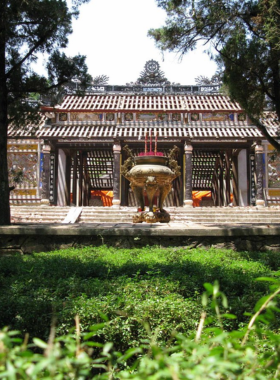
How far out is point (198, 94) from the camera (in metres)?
16.4

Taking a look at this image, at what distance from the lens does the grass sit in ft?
7.55

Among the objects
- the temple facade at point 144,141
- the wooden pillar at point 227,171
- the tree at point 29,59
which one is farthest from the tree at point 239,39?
the wooden pillar at point 227,171

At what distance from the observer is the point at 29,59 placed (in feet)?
23.1

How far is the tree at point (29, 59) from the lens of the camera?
6281 millimetres

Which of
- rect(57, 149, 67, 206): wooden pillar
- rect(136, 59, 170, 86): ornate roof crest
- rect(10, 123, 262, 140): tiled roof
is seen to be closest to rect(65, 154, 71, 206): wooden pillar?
rect(57, 149, 67, 206): wooden pillar

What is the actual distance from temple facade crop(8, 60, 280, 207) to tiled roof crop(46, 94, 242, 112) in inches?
1.4

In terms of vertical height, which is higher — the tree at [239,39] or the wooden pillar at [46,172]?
→ the tree at [239,39]

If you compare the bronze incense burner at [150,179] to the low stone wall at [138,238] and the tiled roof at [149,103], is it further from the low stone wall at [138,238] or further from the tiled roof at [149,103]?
the tiled roof at [149,103]

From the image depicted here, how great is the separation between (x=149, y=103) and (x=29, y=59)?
906 cm

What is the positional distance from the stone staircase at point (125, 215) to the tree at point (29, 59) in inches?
163

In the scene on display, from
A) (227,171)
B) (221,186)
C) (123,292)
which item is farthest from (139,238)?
(221,186)

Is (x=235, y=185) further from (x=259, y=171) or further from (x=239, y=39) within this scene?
(x=239, y=39)

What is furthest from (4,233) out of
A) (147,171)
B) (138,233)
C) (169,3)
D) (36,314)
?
(169,3)

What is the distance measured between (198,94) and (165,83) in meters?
1.63
